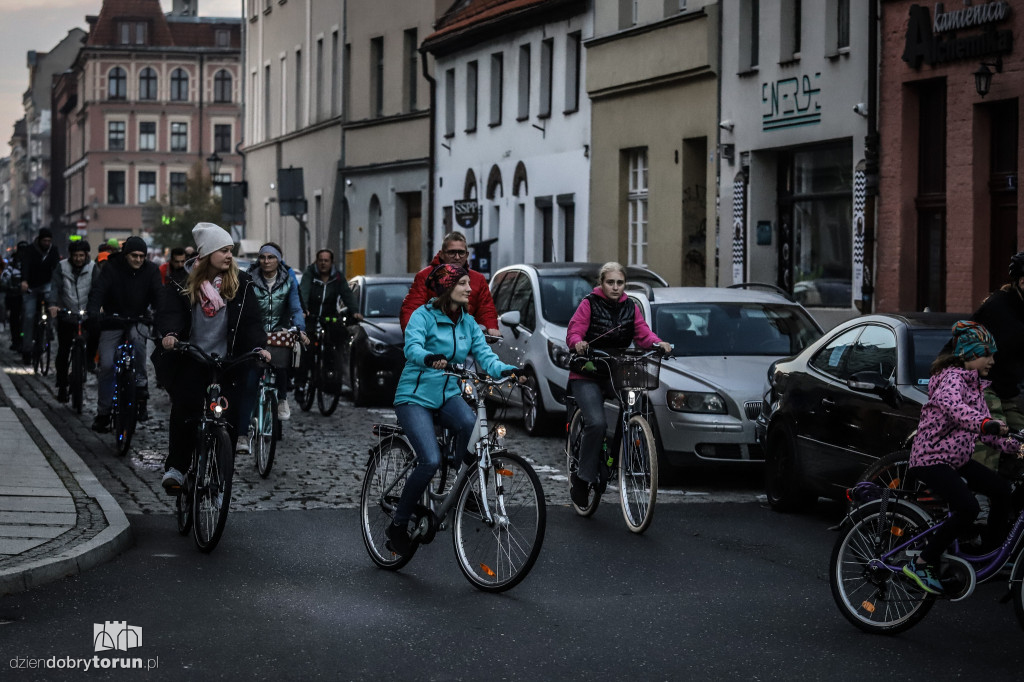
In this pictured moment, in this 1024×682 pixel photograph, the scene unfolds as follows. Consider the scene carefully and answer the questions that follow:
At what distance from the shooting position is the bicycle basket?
1164 centimetres

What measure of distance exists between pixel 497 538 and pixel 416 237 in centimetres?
3687

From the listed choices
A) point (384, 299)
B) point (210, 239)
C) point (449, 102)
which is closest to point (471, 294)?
point (210, 239)

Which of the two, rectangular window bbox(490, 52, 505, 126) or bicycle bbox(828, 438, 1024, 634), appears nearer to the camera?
bicycle bbox(828, 438, 1024, 634)

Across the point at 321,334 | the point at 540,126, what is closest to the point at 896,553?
the point at 321,334

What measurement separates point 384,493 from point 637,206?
Result: 22.6 meters

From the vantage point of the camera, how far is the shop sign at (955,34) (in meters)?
20.6

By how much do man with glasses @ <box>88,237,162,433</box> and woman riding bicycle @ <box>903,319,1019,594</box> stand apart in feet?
30.2

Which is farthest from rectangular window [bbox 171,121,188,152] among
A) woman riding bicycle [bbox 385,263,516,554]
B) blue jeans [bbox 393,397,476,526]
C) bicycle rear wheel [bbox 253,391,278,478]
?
blue jeans [bbox 393,397,476,526]

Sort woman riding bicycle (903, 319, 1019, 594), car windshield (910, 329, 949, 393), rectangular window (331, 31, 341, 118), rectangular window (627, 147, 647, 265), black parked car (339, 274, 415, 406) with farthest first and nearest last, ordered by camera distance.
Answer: rectangular window (331, 31, 341, 118) < rectangular window (627, 147, 647, 265) < black parked car (339, 274, 415, 406) < car windshield (910, 329, 949, 393) < woman riding bicycle (903, 319, 1019, 594)

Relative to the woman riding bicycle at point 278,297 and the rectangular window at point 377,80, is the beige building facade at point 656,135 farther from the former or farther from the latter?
the rectangular window at point 377,80

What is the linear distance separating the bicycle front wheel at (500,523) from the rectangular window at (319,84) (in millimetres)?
44107

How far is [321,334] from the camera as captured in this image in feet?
65.0

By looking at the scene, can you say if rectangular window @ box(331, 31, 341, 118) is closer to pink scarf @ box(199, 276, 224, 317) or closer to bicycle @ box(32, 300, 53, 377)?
bicycle @ box(32, 300, 53, 377)

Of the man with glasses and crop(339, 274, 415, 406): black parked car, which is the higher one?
the man with glasses
